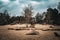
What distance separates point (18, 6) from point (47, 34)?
4.59 ft

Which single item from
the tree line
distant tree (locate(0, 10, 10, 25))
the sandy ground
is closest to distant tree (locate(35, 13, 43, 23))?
the tree line

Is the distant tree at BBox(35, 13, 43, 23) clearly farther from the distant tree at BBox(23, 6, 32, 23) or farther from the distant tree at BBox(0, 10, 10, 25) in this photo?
the distant tree at BBox(0, 10, 10, 25)

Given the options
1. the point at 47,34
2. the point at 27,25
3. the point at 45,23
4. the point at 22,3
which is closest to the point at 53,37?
the point at 47,34

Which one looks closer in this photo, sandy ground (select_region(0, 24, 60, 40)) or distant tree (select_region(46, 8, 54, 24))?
sandy ground (select_region(0, 24, 60, 40))

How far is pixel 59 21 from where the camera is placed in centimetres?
491

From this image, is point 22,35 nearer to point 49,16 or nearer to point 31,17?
point 31,17

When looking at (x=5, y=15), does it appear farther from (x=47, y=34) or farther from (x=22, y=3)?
(x=47, y=34)

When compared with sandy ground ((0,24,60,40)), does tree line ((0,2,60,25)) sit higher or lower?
higher

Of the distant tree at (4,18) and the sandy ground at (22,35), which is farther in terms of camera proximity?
the distant tree at (4,18)

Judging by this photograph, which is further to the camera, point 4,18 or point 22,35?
point 4,18

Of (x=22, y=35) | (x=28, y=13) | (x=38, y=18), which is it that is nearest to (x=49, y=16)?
(x=38, y=18)

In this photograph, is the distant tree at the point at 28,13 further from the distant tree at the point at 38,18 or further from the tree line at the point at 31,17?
Answer: the distant tree at the point at 38,18

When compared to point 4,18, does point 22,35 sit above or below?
below

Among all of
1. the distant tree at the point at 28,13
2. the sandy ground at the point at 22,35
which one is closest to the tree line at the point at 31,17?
the distant tree at the point at 28,13
